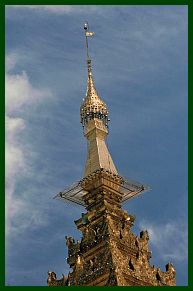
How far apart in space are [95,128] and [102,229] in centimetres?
1069

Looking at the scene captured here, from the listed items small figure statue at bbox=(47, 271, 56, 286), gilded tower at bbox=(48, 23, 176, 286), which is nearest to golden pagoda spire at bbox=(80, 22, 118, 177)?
gilded tower at bbox=(48, 23, 176, 286)

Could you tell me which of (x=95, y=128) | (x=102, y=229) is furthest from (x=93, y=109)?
(x=102, y=229)

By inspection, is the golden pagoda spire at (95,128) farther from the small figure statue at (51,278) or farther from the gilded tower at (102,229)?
the small figure statue at (51,278)

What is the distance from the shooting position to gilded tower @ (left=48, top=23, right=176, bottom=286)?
170 feet

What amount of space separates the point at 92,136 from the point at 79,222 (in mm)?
7777

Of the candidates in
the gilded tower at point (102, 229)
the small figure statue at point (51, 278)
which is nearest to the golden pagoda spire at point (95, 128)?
the gilded tower at point (102, 229)

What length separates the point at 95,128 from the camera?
63.7 meters

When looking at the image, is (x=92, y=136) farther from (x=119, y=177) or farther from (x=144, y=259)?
(x=144, y=259)

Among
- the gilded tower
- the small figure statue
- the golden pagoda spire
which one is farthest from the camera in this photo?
the golden pagoda spire

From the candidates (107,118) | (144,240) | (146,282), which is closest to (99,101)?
(107,118)

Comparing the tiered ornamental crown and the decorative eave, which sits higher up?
the tiered ornamental crown

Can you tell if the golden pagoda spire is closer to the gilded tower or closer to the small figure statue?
the gilded tower

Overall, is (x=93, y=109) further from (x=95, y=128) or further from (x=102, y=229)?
(x=102, y=229)

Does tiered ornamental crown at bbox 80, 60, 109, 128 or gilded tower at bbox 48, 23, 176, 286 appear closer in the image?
gilded tower at bbox 48, 23, 176, 286
